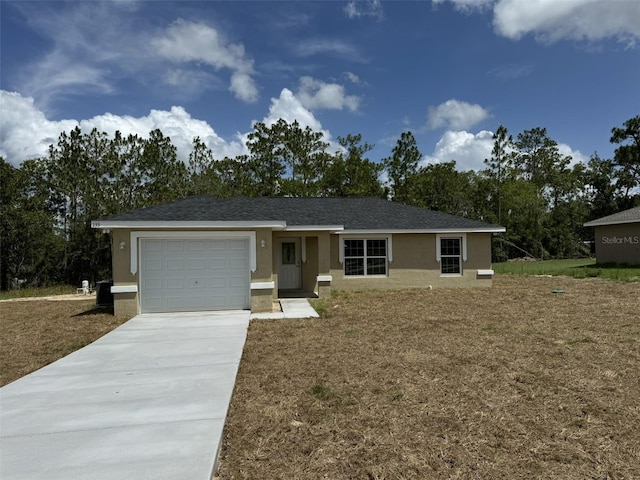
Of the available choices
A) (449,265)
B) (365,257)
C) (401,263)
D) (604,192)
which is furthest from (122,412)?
(604,192)

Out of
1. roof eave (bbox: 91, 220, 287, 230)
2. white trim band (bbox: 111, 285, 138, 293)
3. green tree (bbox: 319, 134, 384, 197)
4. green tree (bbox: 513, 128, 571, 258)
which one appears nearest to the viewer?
roof eave (bbox: 91, 220, 287, 230)

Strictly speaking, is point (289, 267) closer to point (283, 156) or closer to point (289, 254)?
point (289, 254)

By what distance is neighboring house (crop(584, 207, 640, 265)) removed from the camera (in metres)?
23.2

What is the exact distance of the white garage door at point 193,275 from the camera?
1087cm

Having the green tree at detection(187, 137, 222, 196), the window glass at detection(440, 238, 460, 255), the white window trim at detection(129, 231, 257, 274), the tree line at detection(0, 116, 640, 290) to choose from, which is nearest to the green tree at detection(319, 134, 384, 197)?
the tree line at detection(0, 116, 640, 290)

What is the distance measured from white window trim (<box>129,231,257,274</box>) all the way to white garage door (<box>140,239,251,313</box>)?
153 millimetres

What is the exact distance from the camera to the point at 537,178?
155ft

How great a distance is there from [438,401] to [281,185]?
30568mm

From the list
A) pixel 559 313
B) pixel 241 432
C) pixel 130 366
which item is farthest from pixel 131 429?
pixel 559 313

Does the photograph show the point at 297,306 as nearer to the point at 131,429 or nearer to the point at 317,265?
the point at 317,265

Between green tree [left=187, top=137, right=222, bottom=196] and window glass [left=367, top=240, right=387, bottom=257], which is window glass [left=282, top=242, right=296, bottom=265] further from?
green tree [left=187, top=137, right=222, bottom=196]

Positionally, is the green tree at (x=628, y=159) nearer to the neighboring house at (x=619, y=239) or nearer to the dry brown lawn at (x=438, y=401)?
the neighboring house at (x=619, y=239)

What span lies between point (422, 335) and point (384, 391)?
325 centimetres

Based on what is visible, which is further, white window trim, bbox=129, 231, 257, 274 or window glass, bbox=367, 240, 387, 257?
window glass, bbox=367, 240, 387, 257
